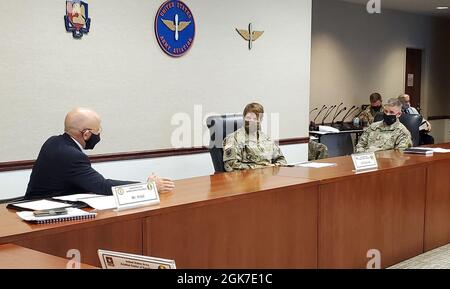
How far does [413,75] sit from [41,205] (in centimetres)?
862

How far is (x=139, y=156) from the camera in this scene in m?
4.36

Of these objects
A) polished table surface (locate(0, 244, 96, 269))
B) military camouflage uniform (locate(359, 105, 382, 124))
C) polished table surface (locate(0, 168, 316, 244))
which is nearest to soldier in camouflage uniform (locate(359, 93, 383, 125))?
military camouflage uniform (locate(359, 105, 382, 124))

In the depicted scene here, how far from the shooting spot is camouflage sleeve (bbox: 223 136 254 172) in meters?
3.79

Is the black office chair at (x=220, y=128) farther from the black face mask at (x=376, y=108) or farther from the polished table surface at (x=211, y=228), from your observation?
the black face mask at (x=376, y=108)

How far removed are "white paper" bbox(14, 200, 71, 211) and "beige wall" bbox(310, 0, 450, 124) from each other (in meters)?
5.77

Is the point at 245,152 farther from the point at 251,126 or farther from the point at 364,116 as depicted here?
the point at 364,116

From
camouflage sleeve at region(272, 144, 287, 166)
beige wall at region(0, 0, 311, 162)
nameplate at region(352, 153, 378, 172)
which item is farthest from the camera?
camouflage sleeve at region(272, 144, 287, 166)

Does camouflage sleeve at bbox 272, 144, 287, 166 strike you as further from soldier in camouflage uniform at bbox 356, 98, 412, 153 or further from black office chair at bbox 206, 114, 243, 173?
soldier in camouflage uniform at bbox 356, 98, 412, 153

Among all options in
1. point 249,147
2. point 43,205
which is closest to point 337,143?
point 249,147

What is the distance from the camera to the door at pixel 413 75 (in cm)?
944

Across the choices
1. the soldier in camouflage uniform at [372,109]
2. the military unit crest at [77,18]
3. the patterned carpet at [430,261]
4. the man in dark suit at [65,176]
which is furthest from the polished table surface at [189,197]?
the soldier in camouflage uniform at [372,109]

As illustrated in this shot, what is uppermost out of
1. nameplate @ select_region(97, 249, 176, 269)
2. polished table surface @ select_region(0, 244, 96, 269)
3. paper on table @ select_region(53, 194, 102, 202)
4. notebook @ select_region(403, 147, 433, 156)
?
nameplate @ select_region(97, 249, 176, 269)

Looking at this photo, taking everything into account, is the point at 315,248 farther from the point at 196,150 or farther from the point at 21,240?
the point at 196,150

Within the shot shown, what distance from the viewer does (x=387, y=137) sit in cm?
454
